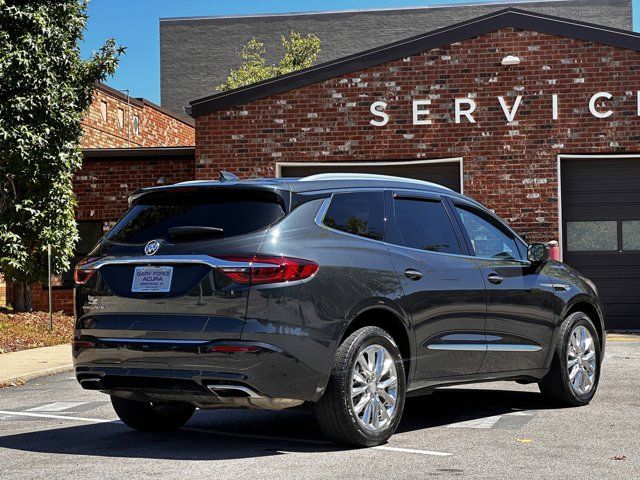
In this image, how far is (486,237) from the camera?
9.23m

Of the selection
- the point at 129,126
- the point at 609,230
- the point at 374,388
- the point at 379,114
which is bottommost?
the point at 374,388

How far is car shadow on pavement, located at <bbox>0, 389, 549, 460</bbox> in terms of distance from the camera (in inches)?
304

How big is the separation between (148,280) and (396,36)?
48438mm

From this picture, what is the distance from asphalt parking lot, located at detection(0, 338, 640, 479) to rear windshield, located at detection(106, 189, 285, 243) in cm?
145

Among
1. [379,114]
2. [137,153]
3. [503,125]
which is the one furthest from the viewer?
[137,153]

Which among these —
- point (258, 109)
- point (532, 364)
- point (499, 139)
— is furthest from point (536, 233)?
point (532, 364)

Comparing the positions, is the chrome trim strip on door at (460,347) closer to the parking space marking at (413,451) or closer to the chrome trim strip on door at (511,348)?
the chrome trim strip on door at (511,348)

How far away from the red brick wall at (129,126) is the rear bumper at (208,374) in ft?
86.1

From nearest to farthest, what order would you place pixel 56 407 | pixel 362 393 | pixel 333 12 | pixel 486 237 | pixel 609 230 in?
1. pixel 362 393
2. pixel 486 237
3. pixel 56 407
4. pixel 609 230
5. pixel 333 12

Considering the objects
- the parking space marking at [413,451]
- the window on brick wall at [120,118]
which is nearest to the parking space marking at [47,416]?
the parking space marking at [413,451]

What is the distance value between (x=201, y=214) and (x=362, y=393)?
158 centimetres

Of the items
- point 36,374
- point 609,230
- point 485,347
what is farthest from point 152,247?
point 609,230

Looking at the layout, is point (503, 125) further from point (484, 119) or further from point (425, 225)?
point (425, 225)

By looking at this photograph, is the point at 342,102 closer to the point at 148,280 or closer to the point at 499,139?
the point at 499,139
